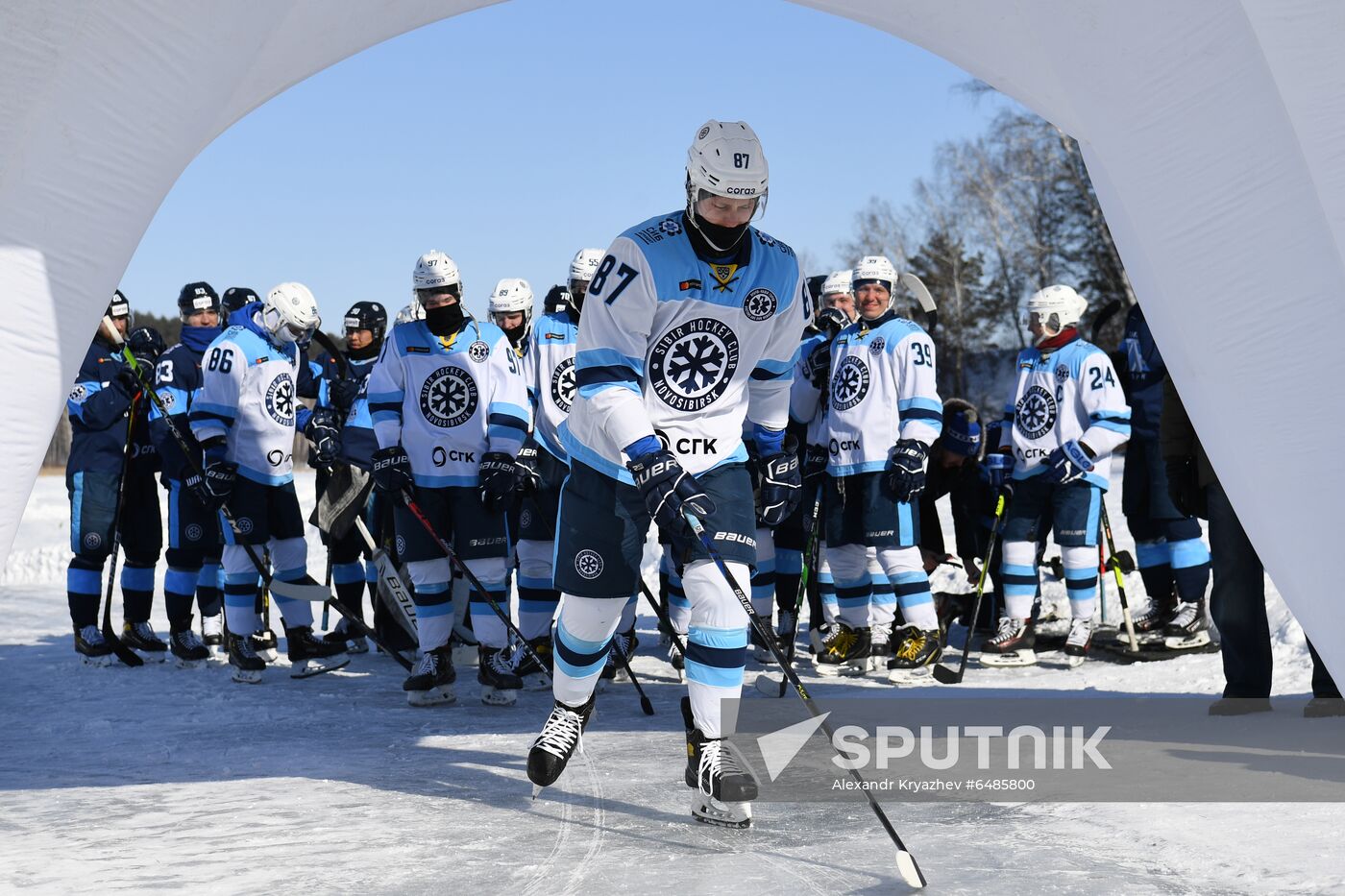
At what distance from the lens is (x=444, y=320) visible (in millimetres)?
6574

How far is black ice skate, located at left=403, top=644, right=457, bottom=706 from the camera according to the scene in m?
6.26

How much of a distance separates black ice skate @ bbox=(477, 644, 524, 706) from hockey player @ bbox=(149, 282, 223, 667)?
2.36 meters

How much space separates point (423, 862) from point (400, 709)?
2775 mm

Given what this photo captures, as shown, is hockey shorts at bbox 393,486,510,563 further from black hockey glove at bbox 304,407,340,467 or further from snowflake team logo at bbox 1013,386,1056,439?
snowflake team logo at bbox 1013,386,1056,439

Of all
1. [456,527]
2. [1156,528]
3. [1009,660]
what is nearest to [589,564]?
[456,527]

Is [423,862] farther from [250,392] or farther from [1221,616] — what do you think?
[250,392]

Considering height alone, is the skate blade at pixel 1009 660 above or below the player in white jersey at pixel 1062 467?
below

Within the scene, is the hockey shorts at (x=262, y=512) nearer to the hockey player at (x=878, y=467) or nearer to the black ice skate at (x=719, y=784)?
the hockey player at (x=878, y=467)

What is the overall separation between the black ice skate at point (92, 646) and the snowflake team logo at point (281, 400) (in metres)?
1.81

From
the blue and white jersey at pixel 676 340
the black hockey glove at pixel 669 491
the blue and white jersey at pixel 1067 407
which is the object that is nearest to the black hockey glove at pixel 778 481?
the blue and white jersey at pixel 676 340

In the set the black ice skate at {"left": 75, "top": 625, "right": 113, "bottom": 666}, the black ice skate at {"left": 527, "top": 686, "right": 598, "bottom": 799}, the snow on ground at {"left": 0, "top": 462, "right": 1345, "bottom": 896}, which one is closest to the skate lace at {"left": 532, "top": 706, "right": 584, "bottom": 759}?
the black ice skate at {"left": 527, "top": 686, "right": 598, "bottom": 799}

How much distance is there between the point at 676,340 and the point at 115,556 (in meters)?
5.34

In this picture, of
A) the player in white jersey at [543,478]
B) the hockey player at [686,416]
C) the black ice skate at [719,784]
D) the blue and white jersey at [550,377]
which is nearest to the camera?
the black ice skate at [719,784]

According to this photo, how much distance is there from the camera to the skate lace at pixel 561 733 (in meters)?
4.25
